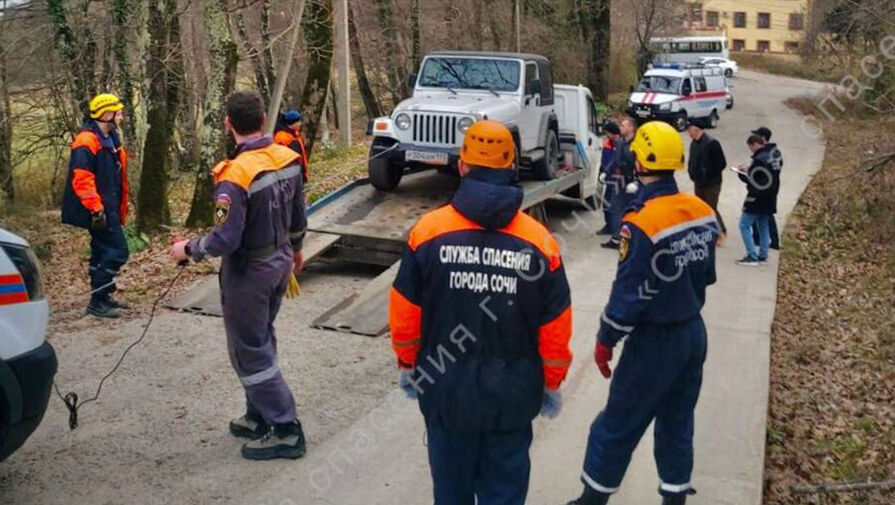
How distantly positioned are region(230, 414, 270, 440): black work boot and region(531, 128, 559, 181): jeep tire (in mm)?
7600

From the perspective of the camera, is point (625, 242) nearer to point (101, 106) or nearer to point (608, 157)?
point (101, 106)

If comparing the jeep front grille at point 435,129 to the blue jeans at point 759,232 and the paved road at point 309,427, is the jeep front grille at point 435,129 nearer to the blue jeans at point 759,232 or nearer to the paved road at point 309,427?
the paved road at point 309,427

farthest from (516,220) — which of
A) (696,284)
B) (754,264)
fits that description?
(754,264)

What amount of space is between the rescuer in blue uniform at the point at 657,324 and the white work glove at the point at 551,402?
27.4 inches

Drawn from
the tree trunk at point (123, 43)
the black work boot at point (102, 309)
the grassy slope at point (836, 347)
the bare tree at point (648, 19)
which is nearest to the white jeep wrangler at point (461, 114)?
the grassy slope at point (836, 347)

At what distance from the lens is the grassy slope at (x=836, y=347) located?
636cm

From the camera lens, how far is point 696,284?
4.68 meters

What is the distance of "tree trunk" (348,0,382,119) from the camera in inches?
1120

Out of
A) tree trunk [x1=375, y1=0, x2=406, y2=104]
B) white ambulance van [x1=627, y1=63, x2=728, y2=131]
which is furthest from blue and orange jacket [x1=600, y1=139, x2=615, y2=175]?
tree trunk [x1=375, y1=0, x2=406, y2=104]

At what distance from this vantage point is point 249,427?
5.87 m

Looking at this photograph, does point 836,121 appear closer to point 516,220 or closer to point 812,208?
point 812,208

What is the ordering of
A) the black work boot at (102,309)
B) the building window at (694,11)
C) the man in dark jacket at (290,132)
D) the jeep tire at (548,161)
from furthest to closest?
the building window at (694,11)
the jeep tire at (548,161)
the man in dark jacket at (290,132)
the black work boot at (102,309)

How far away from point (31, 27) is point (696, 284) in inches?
615

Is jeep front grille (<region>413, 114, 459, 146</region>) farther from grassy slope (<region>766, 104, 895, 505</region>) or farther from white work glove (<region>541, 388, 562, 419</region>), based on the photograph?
white work glove (<region>541, 388, 562, 419</region>)
